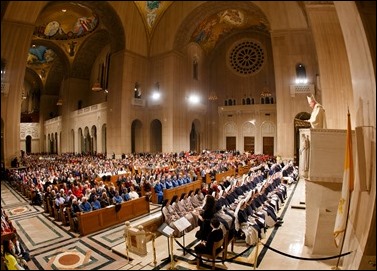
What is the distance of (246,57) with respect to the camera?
95.9 feet

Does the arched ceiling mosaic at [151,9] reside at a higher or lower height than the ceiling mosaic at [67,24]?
lower

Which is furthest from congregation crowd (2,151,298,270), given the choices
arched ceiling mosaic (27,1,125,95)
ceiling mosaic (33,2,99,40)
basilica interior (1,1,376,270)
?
ceiling mosaic (33,2,99,40)

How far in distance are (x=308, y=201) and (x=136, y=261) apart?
3968 mm

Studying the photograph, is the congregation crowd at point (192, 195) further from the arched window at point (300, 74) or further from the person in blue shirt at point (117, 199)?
the arched window at point (300, 74)

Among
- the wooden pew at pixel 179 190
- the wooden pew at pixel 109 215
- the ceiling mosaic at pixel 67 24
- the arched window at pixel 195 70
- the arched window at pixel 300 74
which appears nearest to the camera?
→ the wooden pew at pixel 109 215

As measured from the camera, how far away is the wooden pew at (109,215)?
Result: 7.31 meters

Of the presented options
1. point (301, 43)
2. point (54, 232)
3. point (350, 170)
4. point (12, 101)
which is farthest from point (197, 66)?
point (350, 170)

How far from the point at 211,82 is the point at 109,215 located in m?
24.8

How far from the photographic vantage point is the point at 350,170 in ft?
14.3

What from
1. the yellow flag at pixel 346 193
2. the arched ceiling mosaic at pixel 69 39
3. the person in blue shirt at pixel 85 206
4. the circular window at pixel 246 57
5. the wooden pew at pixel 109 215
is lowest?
the wooden pew at pixel 109 215

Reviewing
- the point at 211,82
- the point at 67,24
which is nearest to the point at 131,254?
the point at 211,82

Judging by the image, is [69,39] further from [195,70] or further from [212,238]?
[212,238]

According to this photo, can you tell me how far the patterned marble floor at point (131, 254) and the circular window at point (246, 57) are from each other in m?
22.9

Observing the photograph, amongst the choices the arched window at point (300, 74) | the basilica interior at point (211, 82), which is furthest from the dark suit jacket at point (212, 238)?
the arched window at point (300, 74)
